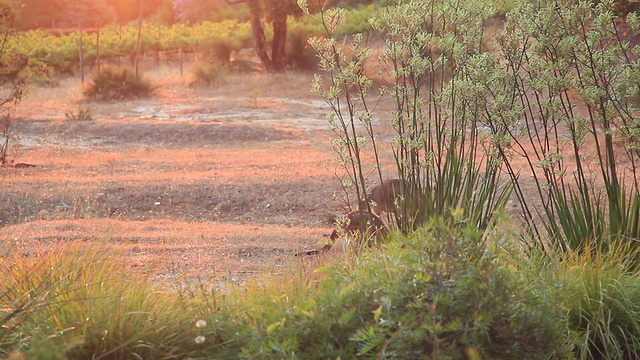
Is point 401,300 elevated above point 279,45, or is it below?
above

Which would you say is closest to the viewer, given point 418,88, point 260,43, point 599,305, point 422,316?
point 422,316

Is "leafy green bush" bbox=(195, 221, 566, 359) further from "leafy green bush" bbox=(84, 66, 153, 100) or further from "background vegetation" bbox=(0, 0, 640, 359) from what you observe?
"leafy green bush" bbox=(84, 66, 153, 100)

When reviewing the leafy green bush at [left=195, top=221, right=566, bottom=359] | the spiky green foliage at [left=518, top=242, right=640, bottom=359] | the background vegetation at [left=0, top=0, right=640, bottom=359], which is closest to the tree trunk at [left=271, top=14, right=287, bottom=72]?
the background vegetation at [left=0, top=0, right=640, bottom=359]

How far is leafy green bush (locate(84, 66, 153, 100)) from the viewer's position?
17.3 meters

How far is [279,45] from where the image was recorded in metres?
21.3

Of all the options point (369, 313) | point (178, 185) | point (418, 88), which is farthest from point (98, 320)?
point (178, 185)

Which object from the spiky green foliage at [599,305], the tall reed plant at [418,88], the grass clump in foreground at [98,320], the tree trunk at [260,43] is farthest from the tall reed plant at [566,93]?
the tree trunk at [260,43]

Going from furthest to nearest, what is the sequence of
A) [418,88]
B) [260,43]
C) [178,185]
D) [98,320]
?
[260,43] → [178,185] → [418,88] → [98,320]

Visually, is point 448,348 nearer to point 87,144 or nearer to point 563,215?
point 563,215

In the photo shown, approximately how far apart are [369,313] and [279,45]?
19152mm

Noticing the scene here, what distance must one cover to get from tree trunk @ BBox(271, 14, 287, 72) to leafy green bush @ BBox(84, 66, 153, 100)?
4.51 m

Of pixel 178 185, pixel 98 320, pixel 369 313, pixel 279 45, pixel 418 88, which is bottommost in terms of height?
pixel 178 185

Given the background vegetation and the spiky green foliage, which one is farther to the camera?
the spiky green foliage

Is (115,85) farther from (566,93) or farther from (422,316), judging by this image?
(422,316)
